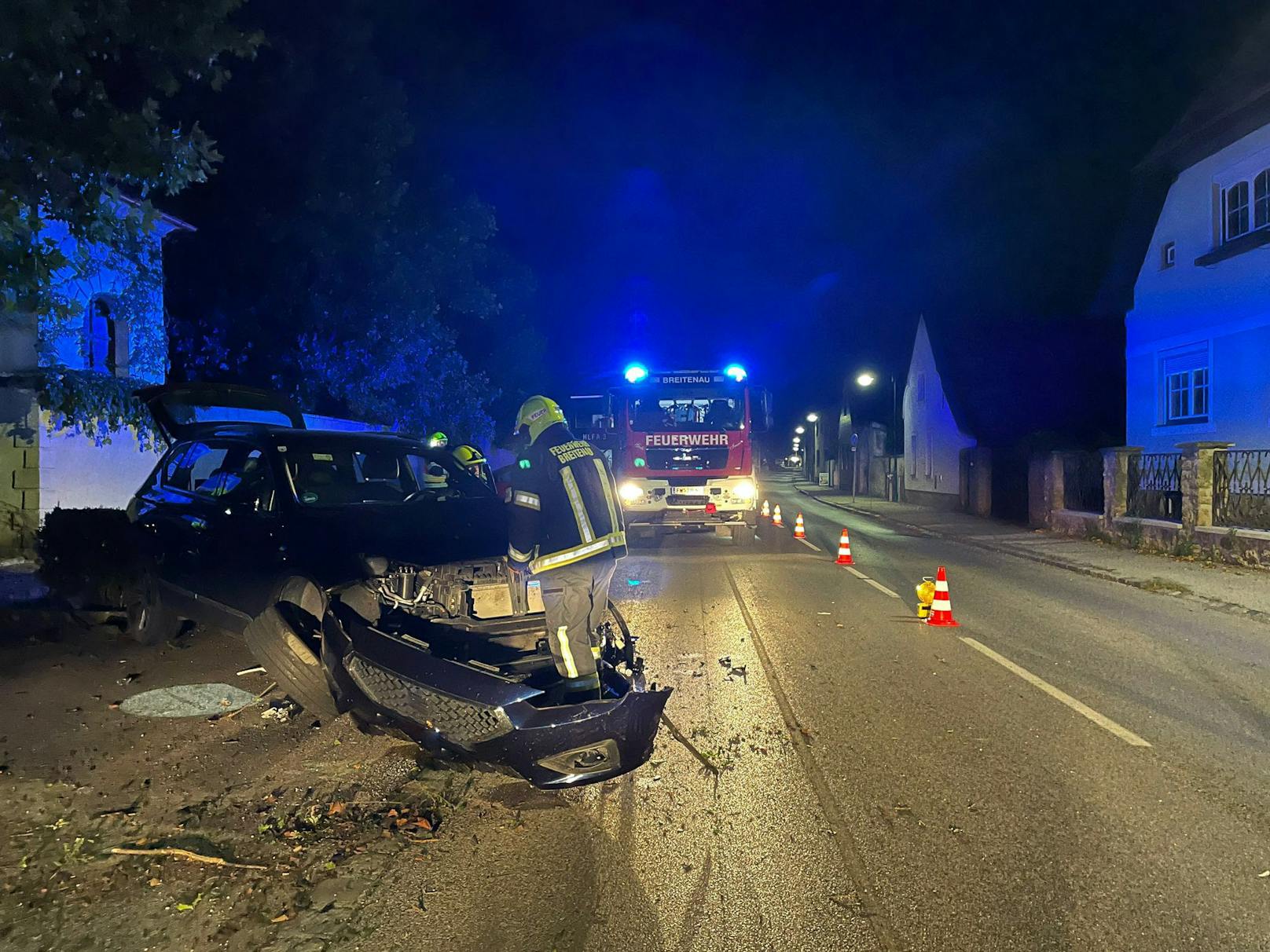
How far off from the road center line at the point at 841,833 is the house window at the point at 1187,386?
15516 millimetres

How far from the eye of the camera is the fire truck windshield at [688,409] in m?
15.8

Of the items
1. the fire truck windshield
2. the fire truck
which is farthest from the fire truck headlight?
the fire truck windshield

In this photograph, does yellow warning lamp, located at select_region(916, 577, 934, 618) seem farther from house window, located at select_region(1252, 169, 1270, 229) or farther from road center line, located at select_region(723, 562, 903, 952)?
house window, located at select_region(1252, 169, 1270, 229)

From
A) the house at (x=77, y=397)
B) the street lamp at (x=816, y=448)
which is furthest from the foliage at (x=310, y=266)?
the street lamp at (x=816, y=448)

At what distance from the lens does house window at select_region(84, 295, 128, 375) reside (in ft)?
50.2

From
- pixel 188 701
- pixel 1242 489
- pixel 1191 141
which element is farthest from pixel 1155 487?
pixel 188 701

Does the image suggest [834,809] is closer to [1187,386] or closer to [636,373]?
[636,373]

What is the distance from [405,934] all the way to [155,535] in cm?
498

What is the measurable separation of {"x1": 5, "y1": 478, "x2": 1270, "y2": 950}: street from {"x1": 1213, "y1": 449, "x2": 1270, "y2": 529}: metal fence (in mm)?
7357

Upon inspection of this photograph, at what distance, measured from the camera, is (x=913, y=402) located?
37000 millimetres

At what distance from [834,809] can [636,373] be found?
11.9 meters

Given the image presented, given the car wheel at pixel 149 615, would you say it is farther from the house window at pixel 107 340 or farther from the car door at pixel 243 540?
the house window at pixel 107 340

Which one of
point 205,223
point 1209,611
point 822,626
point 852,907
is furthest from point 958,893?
point 205,223

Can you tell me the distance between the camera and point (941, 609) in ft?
30.6
